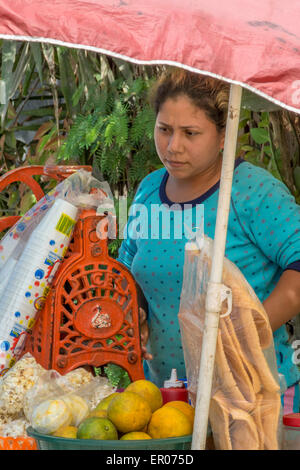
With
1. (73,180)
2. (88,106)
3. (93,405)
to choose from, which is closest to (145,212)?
(73,180)

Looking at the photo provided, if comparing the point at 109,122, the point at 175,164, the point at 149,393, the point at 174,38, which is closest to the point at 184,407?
the point at 149,393

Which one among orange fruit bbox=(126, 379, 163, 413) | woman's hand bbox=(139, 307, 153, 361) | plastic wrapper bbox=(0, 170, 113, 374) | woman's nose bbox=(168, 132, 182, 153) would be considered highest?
woman's nose bbox=(168, 132, 182, 153)

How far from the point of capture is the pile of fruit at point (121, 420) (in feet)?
5.13

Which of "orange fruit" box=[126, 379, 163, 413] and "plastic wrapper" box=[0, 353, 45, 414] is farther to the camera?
"plastic wrapper" box=[0, 353, 45, 414]

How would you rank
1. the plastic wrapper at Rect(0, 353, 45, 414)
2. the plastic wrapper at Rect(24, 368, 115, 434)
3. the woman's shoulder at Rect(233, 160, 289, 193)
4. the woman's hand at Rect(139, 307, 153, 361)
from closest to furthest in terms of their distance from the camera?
the plastic wrapper at Rect(24, 368, 115, 434) < the plastic wrapper at Rect(0, 353, 45, 414) < the woman's shoulder at Rect(233, 160, 289, 193) < the woman's hand at Rect(139, 307, 153, 361)

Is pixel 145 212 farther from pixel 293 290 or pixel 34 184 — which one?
pixel 293 290

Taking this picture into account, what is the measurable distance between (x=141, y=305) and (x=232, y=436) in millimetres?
699

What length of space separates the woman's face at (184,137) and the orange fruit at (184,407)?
→ 2.24ft

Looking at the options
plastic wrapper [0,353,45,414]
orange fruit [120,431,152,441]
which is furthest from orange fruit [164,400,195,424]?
plastic wrapper [0,353,45,414]

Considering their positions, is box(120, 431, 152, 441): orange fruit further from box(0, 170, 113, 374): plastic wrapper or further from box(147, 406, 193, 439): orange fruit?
box(0, 170, 113, 374): plastic wrapper

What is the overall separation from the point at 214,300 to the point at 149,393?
266mm

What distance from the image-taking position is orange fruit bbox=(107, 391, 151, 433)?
1.58 m

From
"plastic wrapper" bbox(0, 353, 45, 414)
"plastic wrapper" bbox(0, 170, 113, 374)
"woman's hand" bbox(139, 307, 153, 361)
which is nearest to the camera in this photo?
"plastic wrapper" bbox(0, 353, 45, 414)

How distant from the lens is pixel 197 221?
2139 mm
